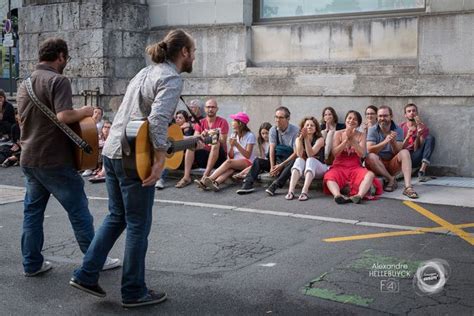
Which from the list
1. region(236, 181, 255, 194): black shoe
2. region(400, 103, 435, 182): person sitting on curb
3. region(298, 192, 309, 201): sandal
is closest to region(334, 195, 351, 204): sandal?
region(298, 192, 309, 201): sandal

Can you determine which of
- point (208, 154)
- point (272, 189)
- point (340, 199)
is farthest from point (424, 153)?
point (208, 154)

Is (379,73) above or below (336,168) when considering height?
above

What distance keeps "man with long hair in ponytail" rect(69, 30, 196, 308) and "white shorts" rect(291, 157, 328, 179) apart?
4.67 m

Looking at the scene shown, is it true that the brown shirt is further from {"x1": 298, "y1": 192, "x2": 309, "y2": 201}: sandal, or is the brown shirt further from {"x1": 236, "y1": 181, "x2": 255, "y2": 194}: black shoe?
{"x1": 236, "y1": 181, "x2": 255, "y2": 194}: black shoe

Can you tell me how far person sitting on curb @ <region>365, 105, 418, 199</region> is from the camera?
9.52 metres

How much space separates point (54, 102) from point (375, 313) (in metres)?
3.00

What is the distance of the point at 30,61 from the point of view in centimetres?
1457

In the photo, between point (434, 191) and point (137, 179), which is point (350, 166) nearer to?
point (434, 191)

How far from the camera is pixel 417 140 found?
34.1 ft

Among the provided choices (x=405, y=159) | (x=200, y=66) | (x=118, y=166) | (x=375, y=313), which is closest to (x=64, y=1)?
(x=200, y=66)

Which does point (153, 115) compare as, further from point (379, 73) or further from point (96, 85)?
point (96, 85)

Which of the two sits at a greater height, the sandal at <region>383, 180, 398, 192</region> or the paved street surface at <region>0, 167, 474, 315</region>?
the sandal at <region>383, 180, 398, 192</region>

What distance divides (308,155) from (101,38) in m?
5.69

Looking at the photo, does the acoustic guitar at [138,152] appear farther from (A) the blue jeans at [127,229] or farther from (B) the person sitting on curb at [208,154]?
(B) the person sitting on curb at [208,154]
